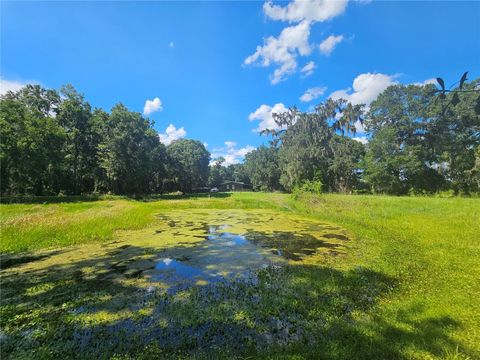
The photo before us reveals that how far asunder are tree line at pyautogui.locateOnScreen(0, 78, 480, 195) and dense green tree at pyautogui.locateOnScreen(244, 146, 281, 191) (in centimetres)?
1953

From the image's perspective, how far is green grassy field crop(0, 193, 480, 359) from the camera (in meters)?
3.75

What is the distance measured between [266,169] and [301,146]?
90.0 ft

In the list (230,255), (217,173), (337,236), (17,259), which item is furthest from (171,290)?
(217,173)

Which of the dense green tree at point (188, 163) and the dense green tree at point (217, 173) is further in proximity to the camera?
the dense green tree at point (217, 173)

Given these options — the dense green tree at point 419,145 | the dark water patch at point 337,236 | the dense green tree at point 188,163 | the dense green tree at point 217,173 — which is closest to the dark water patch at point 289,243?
the dark water patch at point 337,236

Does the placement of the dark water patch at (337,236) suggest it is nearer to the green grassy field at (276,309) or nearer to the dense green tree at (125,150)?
the green grassy field at (276,309)

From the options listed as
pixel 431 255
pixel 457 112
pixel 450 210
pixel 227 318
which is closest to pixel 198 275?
pixel 227 318

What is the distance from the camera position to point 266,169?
233 feet

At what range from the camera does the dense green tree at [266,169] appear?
7050 centimetres

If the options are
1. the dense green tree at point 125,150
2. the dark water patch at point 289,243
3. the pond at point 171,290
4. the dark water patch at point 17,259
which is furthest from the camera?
the dense green tree at point 125,150

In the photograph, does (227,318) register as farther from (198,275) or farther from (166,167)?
(166,167)

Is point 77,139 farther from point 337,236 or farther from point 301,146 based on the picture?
point 337,236

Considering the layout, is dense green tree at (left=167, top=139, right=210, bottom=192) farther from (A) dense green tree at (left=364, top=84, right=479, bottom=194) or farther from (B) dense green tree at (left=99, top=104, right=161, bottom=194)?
(A) dense green tree at (left=364, top=84, right=479, bottom=194)

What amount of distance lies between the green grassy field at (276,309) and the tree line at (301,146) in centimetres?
2152
